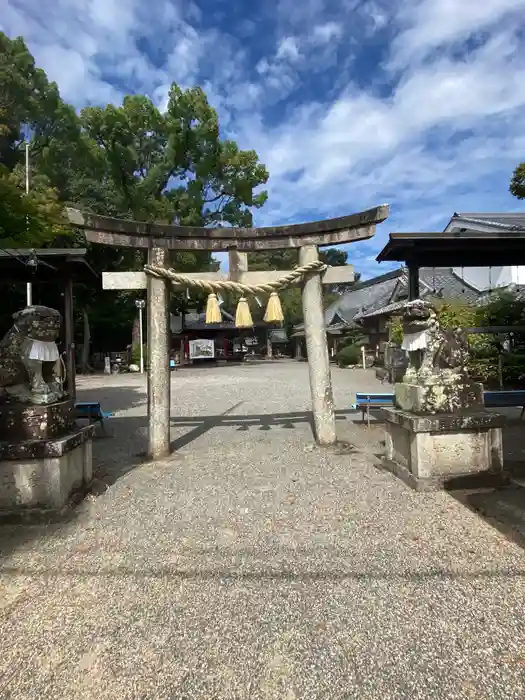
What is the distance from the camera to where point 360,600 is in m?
2.68

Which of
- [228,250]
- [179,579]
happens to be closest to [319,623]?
[179,579]

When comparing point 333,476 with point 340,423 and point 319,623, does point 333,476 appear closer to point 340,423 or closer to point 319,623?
point 319,623

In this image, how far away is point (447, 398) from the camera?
4.75 m

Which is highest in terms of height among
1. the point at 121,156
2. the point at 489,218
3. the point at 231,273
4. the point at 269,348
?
the point at 121,156

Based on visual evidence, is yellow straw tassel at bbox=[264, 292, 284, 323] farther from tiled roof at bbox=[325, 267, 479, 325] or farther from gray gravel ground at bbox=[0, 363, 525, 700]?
tiled roof at bbox=[325, 267, 479, 325]

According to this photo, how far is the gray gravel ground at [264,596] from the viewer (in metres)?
2.09

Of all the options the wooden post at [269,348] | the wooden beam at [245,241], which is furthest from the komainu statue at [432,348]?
the wooden post at [269,348]

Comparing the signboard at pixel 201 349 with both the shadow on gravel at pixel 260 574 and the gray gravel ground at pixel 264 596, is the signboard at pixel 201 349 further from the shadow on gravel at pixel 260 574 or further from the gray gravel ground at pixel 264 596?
the shadow on gravel at pixel 260 574

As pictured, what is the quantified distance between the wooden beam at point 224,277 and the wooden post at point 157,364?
247 mm

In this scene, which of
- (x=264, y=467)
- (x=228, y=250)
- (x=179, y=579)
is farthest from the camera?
(x=228, y=250)

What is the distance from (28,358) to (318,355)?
377cm

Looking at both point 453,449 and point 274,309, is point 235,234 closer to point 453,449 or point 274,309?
point 274,309

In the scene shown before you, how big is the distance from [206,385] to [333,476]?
1210cm

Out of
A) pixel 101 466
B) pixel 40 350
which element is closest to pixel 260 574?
pixel 40 350
